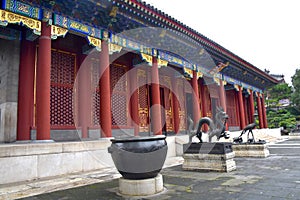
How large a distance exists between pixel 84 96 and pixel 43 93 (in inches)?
101

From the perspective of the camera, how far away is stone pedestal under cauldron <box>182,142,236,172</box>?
224 inches

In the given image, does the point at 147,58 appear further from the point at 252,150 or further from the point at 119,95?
the point at 252,150

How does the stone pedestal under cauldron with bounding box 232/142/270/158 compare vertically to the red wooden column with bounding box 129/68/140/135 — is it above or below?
below

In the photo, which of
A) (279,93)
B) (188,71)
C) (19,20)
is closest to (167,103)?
(188,71)

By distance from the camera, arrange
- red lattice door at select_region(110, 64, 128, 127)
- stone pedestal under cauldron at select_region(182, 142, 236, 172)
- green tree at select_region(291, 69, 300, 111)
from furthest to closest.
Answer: green tree at select_region(291, 69, 300, 111) < red lattice door at select_region(110, 64, 128, 127) < stone pedestal under cauldron at select_region(182, 142, 236, 172)

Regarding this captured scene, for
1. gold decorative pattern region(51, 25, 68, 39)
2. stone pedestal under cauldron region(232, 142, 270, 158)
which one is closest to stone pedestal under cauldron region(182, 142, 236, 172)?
stone pedestal under cauldron region(232, 142, 270, 158)

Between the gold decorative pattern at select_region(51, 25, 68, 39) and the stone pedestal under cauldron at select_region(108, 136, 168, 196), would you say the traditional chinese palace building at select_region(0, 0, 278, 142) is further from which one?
the stone pedestal under cauldron at select_region(108, 136, 168, 196)

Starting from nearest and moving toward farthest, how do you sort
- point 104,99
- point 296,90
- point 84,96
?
point 104,99, point 84,96, point 296,90

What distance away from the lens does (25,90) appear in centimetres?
732

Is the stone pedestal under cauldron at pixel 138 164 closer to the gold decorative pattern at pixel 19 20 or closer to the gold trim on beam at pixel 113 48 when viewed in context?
the gold decorative pattern at pixel 19 20

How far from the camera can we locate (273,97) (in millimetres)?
37031

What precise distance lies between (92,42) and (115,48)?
92 cm

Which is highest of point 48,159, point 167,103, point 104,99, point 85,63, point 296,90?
point 296,90

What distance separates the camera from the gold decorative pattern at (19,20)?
598cm
